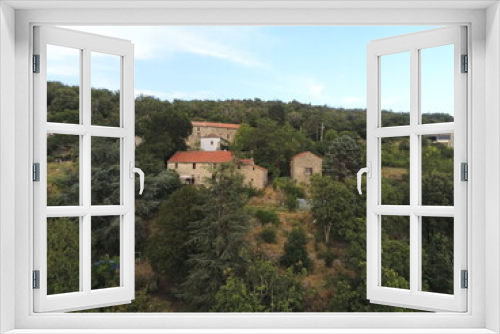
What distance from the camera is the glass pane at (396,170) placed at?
473cm

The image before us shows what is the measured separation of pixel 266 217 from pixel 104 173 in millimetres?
1933

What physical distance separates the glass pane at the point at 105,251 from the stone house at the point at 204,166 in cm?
98

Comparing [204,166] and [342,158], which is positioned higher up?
[342,158]

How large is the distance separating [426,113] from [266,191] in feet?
7.01

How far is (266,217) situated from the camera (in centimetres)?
532

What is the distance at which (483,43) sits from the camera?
74.2 inches

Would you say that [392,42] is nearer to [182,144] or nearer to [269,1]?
[269,1]

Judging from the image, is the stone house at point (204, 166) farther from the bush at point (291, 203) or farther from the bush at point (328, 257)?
the bush at point (328, 257)

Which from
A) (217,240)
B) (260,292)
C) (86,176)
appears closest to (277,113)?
(217,240)

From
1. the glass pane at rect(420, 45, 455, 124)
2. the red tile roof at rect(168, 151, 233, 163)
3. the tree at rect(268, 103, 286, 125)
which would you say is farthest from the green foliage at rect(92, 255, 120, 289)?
the glass pane at rect(420, 45, 455, 124)

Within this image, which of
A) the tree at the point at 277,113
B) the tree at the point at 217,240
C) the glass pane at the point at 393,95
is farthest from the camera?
the tree at the point at 277,113

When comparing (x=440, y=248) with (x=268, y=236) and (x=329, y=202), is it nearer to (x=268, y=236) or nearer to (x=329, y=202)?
(x=329, y=202)

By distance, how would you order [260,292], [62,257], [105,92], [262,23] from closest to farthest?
[262,23] < [62,257] < [105,92] < [260,292]

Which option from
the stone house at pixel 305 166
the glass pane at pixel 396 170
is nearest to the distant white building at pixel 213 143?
the stone house at pixel 305 166
